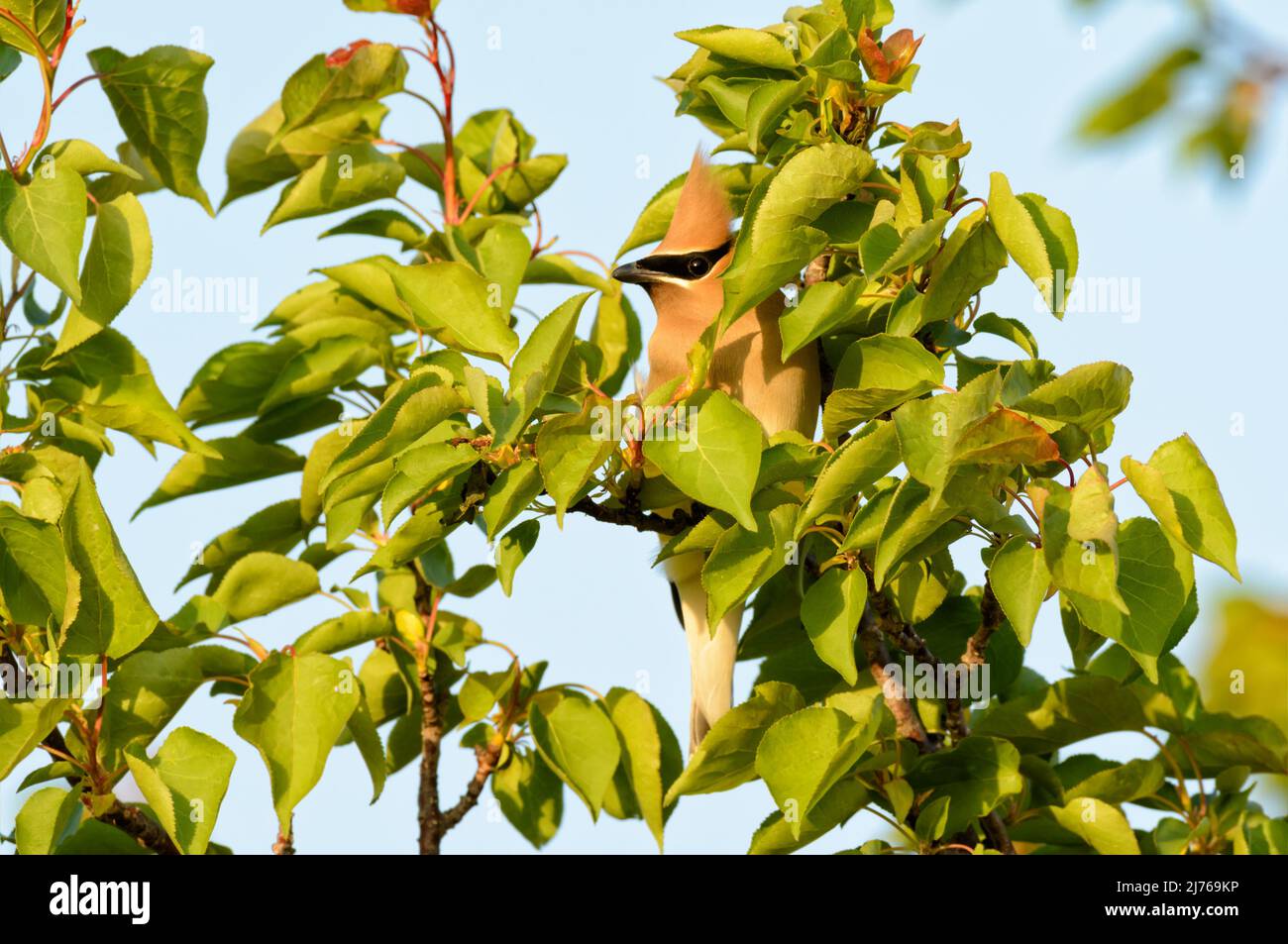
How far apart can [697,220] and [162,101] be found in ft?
4.25

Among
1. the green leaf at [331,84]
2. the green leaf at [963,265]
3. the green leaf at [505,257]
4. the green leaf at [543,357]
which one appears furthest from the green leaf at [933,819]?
the green leaf at [331,84]

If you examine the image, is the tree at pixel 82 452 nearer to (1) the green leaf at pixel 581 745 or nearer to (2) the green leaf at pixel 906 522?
(1) the green leaf at pixel 581 745

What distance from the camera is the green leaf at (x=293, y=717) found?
2.56 metres

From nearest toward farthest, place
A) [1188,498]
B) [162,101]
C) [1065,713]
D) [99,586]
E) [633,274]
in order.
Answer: [1188,498] < [99,586] < [1065,713] < [162,101] < [633,274]

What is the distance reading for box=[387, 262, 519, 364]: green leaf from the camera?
2520 millimetres

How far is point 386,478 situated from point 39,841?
0.82 meters

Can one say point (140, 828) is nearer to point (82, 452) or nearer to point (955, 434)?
point (82, 452)

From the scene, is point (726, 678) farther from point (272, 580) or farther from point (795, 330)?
point (795, 330)

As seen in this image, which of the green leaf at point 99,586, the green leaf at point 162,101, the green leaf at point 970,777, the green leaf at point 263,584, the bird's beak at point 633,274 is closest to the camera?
the green leaf at point 99,586

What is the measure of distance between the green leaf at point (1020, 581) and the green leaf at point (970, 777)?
19.4 inches

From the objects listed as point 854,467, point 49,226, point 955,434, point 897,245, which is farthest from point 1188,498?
point 49,226

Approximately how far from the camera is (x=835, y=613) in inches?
95.3

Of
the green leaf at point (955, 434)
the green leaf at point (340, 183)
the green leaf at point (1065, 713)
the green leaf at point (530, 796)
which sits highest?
the green leaf at point (340, 183)
